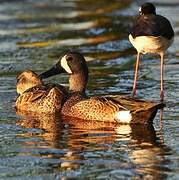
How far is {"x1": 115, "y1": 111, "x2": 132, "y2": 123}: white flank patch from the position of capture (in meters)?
11.7

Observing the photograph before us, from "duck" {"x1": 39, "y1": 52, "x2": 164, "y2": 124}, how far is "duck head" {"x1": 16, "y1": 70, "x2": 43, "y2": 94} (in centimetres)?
12

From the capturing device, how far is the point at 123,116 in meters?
11.8

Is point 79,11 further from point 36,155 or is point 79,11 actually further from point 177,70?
point 36,155

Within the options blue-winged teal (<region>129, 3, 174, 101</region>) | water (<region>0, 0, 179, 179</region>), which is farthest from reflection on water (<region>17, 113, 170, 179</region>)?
blue-winged teal (<region>129, 3, 174, 101</region>)

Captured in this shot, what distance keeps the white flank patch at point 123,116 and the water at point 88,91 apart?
13 centimetres

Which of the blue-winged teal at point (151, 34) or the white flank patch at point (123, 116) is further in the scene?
the blue-winged teal at point (151, 34)

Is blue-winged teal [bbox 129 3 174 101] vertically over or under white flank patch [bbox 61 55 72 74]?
over

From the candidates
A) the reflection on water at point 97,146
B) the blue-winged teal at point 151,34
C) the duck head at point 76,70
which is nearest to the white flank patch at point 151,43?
the blue-winged teal at point 151,34

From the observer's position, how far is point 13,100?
1377cm

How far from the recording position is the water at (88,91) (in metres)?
9.48

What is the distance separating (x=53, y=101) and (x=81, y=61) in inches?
33.1

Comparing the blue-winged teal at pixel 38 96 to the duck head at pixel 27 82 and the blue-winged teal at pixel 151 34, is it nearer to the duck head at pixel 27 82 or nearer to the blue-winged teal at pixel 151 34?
the duck head at pixel 27 82

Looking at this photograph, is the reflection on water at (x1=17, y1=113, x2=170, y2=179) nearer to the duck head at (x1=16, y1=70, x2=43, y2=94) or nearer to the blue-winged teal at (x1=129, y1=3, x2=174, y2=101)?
the duck head at (x1=16, y1=70, x2=43, y2=94)

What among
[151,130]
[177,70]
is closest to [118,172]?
[151,130]
